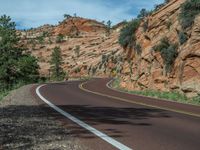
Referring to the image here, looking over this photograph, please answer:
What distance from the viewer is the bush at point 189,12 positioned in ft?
98.3

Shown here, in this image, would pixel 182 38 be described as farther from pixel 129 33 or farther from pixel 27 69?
pixel 27 69

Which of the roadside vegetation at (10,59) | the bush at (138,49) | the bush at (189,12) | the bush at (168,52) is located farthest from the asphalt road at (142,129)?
the roadside vegetation at (10,59)

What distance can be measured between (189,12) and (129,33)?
635 inches

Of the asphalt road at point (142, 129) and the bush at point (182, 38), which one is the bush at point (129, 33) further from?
the asphalt road at point (142, 129)

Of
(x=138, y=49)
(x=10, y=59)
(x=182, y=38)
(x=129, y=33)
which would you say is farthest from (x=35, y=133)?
(x=10, y=59)

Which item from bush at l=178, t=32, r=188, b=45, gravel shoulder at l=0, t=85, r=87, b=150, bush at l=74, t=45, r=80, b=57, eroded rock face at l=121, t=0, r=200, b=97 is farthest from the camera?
bush at l=74, t=45, r=80, b=57

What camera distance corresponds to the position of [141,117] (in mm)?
15188

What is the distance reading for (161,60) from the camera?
33.8 m

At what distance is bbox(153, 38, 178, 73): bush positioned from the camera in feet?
103

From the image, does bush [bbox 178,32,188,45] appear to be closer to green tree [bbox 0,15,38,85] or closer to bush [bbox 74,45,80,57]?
green tree [bbox 0,15,38,85]

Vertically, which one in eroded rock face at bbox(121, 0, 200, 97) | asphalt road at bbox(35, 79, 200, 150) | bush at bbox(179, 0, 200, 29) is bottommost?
asphalt road at bbox(35, 79, 200, 150)

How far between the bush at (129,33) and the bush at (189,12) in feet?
46.8

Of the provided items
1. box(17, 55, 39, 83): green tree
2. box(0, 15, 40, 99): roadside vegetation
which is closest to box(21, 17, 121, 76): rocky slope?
Answer: box(17, 55, 39, 83): green tree

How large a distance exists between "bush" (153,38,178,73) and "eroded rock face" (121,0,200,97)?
48 centimetres
